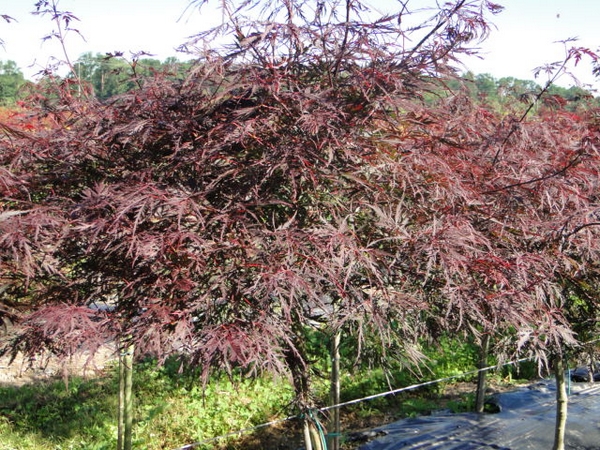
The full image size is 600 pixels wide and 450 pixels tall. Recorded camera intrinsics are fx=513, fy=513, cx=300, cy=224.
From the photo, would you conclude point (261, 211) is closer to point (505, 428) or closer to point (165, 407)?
point (505, 428)

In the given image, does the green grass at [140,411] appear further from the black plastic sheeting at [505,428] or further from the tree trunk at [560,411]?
the tree trunk at [560,411]

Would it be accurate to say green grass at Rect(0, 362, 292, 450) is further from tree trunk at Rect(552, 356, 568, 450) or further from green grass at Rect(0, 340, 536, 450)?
tree trunk at Rect(552, 356, 568, 450)

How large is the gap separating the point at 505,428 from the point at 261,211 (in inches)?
149

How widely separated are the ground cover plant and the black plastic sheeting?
242 centimetres

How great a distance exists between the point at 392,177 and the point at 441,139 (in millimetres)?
292

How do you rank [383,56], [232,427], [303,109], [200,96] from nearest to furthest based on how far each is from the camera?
[303,109] → [383,56] → [200,96] → [232,427]

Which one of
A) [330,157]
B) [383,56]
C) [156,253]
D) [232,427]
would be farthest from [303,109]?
[232,427]

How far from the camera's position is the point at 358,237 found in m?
2.37

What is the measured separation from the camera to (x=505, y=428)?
4.84 metres

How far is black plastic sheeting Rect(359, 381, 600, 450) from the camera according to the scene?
4578mm

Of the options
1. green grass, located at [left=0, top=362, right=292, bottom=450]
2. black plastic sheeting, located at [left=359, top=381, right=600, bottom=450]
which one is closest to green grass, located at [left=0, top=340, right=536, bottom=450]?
green grass, located at [left=0, top=362, right=292, bottom=450]

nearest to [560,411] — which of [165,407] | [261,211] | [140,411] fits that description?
[261,211]

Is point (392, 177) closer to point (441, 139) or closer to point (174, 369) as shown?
point (441, 139)

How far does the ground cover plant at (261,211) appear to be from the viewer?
207 cm
